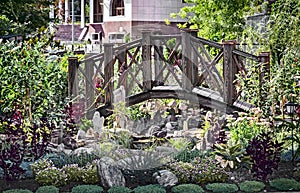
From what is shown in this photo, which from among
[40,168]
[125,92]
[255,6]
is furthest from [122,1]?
[40,168]

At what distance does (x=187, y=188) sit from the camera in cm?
553

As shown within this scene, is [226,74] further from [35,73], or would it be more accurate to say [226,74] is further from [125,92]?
[35,73]

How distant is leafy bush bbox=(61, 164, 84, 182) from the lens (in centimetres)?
582

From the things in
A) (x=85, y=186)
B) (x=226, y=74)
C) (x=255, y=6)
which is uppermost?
(x=255, y=6)

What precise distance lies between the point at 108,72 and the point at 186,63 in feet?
3.28

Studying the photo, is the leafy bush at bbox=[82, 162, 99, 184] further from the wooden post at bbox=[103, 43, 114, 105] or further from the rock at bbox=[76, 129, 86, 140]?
the wooden post at bbox=[103, 43, 114, 105]

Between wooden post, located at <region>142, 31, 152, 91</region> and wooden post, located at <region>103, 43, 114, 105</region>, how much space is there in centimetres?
44

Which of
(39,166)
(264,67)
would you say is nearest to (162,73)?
(264,67)

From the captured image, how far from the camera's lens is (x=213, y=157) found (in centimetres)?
610

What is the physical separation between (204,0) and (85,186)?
6564 millimetres

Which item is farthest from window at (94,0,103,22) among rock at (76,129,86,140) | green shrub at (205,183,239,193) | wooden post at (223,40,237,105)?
green shrub at (205,183,239,193)

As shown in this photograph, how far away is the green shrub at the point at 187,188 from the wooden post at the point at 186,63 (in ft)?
9.75

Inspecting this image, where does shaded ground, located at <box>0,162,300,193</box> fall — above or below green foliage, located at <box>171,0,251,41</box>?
below

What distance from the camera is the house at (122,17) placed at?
15.3 metres
